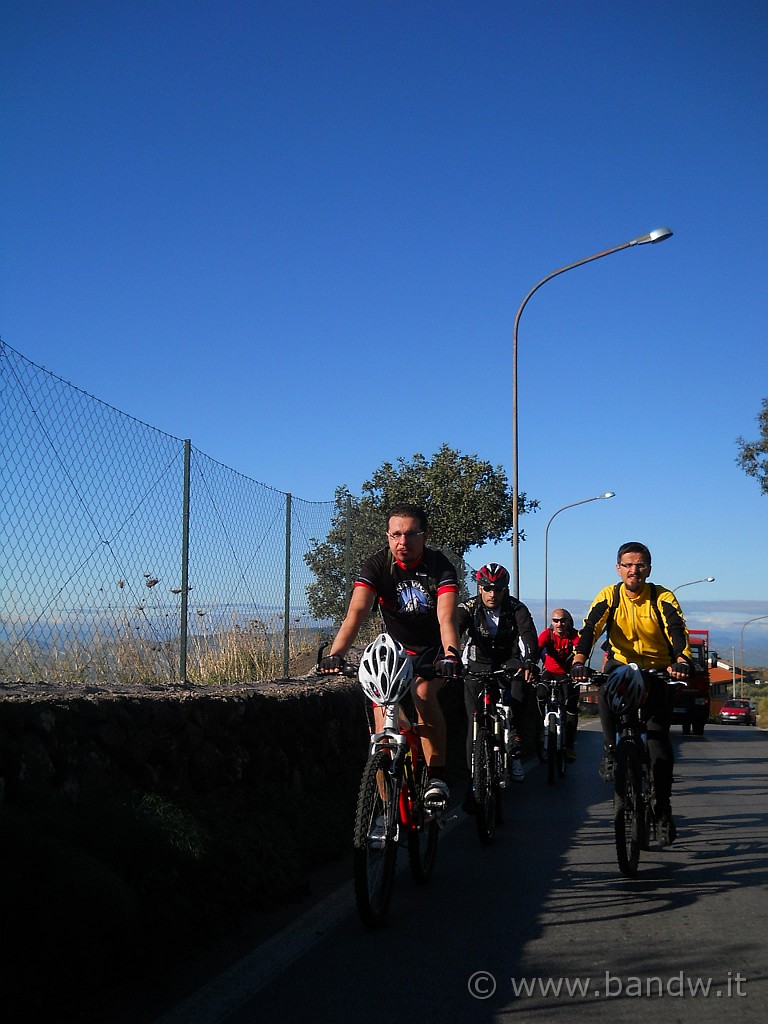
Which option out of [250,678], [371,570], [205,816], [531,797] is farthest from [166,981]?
[531,797]

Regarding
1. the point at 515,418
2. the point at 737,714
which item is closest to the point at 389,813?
the point at 515,418

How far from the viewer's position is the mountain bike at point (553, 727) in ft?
40.2

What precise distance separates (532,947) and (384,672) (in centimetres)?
154

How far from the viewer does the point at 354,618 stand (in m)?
6.62

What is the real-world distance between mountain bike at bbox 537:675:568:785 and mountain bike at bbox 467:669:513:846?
2.22 m

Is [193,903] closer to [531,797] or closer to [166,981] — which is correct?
[166,981]

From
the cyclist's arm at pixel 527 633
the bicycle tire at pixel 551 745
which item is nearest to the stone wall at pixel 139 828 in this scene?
the cyclist's arm at pixel 527 633

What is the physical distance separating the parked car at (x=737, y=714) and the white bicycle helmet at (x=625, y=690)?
60244 millimetres

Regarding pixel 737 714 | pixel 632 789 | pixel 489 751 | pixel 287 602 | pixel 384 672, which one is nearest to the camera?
pixel 384 672

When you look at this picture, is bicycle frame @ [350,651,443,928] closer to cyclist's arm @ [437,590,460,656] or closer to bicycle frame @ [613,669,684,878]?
cyclist's arm @ [437,590,460,656]

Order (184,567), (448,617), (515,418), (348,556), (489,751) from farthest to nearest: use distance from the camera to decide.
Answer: (515,418) < (348,556) < (489,751) < (184,567) < (448,617)

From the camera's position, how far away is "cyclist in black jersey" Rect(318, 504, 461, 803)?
6.55m

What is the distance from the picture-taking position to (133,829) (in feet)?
17.0

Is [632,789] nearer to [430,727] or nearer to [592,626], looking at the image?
[592,626]
